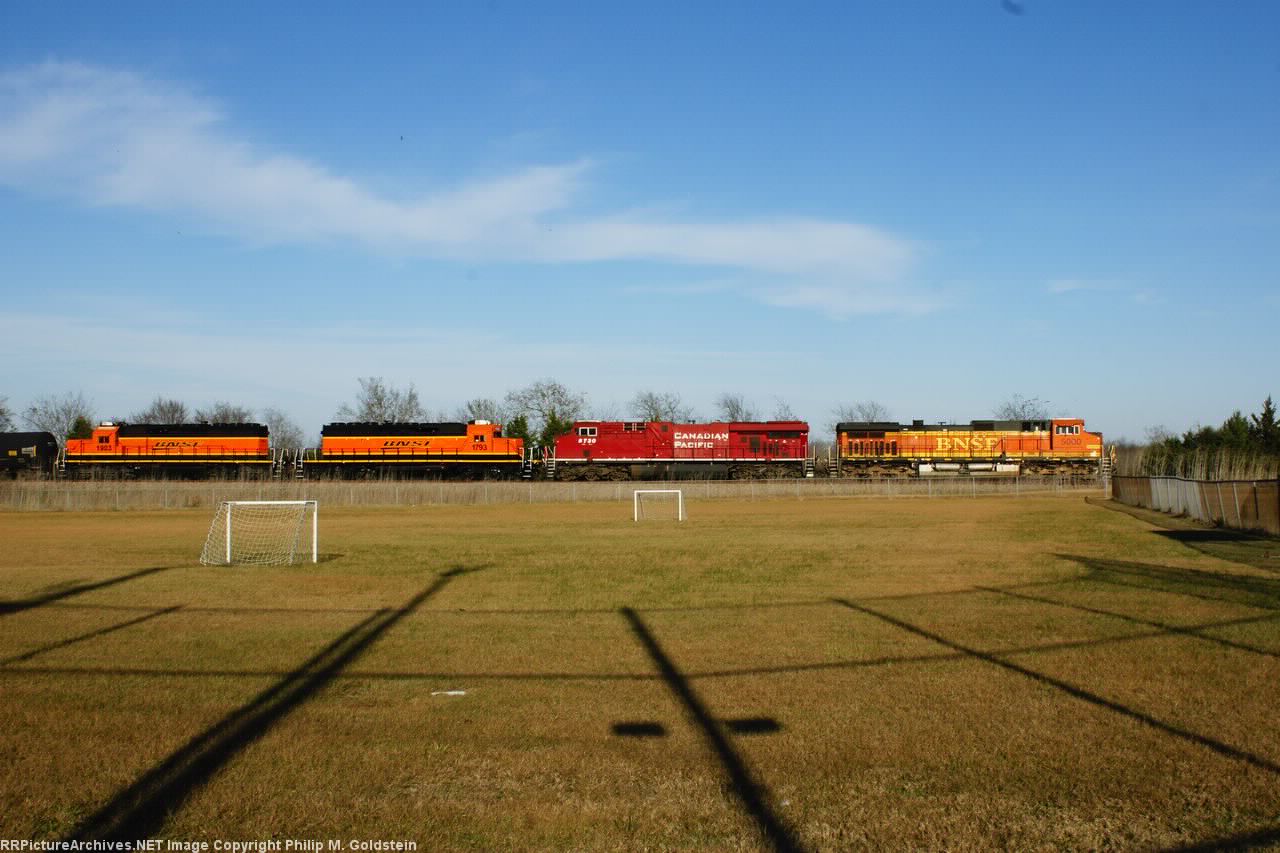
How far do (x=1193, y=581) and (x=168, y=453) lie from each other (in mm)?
61229

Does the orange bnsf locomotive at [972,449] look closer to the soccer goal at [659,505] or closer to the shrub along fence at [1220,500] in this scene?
the soccer goal at [659,505]

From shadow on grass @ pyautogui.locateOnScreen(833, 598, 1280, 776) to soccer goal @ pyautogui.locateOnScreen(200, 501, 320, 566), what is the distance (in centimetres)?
1322

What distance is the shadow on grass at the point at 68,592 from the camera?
14883 millimetres

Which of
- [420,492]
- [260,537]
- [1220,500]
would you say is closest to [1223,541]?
[1220,500]

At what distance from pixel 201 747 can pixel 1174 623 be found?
11496mm

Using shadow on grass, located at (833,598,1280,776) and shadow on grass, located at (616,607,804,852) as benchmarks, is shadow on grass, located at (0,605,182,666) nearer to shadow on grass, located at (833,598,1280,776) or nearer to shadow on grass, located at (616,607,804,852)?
shadow on grass, located at (616,607,804,852)

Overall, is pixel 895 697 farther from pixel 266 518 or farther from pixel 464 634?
pixel 266 518

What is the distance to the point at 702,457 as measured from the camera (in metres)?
67.6

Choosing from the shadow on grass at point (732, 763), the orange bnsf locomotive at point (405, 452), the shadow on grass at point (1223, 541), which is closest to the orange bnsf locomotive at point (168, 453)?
the orange bnsf locomotive at point (405, 452)

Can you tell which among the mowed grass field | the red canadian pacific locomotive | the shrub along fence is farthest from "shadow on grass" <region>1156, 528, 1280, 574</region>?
the red canadian pacific locomotive

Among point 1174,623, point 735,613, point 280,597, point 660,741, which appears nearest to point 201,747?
point 660,741

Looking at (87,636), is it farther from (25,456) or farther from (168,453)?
(25,456)

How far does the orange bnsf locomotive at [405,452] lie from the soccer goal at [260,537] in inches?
893

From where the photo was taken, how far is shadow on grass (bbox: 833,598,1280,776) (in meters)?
7.03
